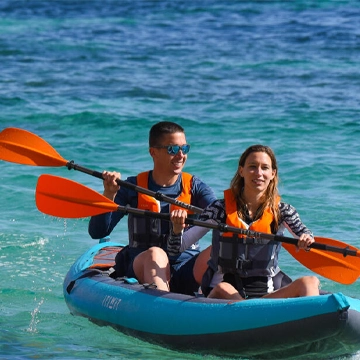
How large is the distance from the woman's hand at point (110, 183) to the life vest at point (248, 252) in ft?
2.42

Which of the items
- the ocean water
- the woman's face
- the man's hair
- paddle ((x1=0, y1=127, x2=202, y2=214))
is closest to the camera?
the woman's face

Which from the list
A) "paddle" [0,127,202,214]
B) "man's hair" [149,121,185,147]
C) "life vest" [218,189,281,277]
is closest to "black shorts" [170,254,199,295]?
"life vest" [218,189,281,277]

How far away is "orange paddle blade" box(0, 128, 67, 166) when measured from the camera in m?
5.76

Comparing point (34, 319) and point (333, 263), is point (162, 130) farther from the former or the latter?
point (34, 319)

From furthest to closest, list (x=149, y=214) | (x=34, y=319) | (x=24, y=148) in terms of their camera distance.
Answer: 1. (x=24, y=148)
2. (x=34, y=319)
3. (x=149, y=214)

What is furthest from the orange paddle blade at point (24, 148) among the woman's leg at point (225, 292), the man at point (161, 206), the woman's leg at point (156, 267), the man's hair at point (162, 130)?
the woman's leg at point (225, 292)

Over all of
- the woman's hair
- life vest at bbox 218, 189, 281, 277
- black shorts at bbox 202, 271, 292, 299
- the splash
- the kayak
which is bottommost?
the splash

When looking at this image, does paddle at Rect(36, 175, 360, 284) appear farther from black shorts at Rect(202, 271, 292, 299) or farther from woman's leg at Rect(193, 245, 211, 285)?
woman's leg at Rect(193, 245, 211, 285)

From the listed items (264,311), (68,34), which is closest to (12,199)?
(264,311)

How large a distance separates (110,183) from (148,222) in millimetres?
301

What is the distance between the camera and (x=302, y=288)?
4.37m

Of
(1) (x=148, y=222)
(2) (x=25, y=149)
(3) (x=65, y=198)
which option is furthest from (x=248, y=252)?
(2) (x=25, y=149)

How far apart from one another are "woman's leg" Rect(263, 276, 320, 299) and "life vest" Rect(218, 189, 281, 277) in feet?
0.68

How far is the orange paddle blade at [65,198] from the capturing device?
5.13m
